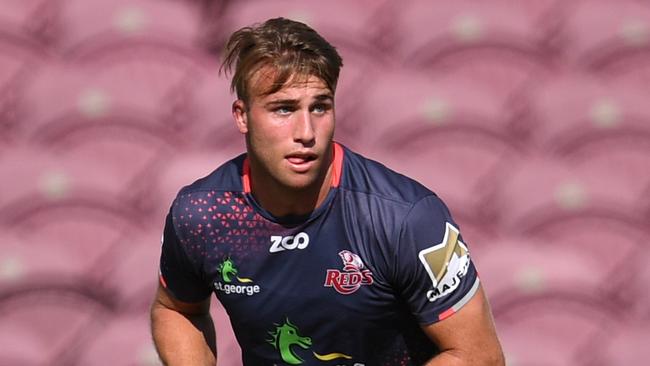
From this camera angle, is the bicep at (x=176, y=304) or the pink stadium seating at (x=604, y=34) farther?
the pink stadium seating at (x=604, y=34)

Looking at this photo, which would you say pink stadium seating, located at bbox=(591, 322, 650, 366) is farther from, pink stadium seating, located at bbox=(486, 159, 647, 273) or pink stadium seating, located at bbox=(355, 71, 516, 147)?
pink stadium seating, located at bbox=(355, 71, 516, 147)

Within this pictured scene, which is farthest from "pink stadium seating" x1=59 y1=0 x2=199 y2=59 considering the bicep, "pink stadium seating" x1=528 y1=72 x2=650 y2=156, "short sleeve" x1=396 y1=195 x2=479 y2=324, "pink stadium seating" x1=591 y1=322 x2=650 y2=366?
"short sleeve" x1=396 y1=195 x2=479 y2=324

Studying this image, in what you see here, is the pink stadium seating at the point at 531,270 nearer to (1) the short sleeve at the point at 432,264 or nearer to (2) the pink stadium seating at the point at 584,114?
(2) the pink stadium seating at the point at 584,114

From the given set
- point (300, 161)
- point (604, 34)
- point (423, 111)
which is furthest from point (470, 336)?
point (604, 34)

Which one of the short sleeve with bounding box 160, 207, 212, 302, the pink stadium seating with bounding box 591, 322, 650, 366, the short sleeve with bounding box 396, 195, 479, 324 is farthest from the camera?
the pink stadium seating with bounding box 591, 322, 650, 366

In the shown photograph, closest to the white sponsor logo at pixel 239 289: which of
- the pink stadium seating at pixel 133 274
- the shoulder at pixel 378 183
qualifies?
the shoulder at pixel 378 183

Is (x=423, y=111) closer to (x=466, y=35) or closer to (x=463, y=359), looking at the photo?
(x=466, y=35)

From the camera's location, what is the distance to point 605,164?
4434mm

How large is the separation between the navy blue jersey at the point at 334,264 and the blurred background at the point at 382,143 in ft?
5.38

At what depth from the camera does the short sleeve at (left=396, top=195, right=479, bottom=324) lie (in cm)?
223

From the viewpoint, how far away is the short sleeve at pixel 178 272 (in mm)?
2465

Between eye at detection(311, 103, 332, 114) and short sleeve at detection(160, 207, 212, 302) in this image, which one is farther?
short sleeve at detection(160, 207, 212, 302)

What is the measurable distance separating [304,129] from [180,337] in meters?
0.64

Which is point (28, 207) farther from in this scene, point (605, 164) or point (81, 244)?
point (605, 164)
